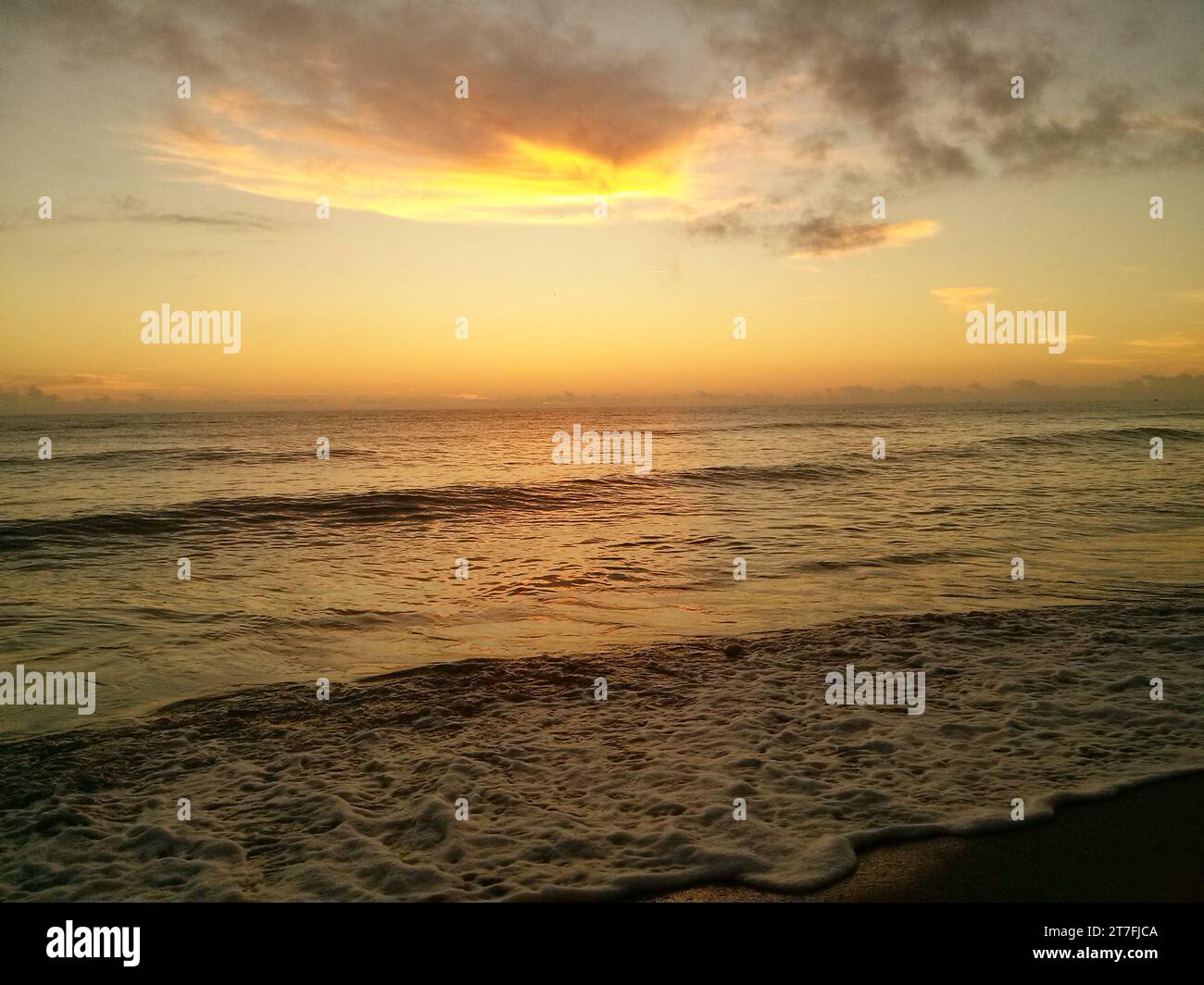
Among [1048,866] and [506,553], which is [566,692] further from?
[506,553]

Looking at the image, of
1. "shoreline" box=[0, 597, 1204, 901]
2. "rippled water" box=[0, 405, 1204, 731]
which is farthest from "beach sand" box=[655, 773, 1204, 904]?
"rippled water" box=[0, 405, 1204, 731]

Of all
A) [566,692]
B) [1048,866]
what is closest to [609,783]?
[566,692]

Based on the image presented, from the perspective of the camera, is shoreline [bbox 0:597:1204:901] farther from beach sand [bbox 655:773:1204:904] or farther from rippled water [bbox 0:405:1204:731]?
rippled water [bbox 0:405:1204:731]

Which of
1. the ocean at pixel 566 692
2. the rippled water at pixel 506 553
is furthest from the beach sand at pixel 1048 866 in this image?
the rippled water at pixel 506 553

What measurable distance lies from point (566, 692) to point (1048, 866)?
4.98m

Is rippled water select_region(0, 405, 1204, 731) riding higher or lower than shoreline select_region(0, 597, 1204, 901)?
higher

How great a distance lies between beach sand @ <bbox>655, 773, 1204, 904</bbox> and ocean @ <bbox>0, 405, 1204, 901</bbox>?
0.17 m

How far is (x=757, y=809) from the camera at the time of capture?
5984mm

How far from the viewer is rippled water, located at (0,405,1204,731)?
36.8ft

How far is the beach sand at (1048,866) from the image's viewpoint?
4.88m

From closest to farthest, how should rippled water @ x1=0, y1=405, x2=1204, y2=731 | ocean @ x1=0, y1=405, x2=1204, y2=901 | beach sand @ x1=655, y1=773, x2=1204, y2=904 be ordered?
beach sand @ x1=655, y1=773, x2=1204, y2=904, ocean @ x1=0, y1=405, x2=1204, y2=901, rippled water @ x1=0, y1=405, x2=1204, y2=731

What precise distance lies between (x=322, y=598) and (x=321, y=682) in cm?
469

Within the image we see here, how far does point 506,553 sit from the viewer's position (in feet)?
59.7
